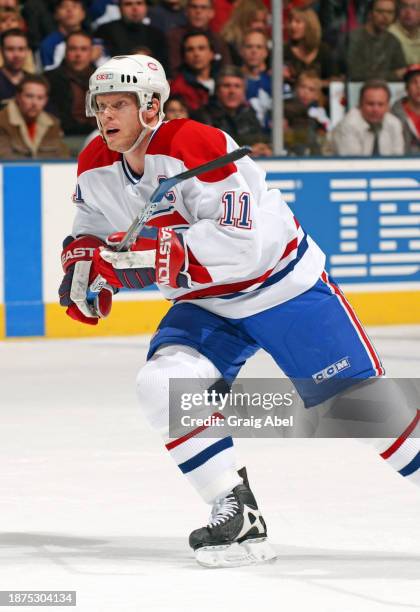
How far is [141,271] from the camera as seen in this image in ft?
9.93

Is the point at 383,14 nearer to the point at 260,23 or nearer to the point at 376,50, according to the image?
the point at 376,50

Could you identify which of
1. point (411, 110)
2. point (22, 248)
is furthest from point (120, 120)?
point (411, 110)

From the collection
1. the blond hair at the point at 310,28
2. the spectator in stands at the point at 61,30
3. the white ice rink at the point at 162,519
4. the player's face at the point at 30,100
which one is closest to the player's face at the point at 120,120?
the white ice rink at the point at 162,519

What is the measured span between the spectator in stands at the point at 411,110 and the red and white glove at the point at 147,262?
503 cm

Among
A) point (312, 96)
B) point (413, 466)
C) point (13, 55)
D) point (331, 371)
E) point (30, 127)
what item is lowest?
point (413, 466)

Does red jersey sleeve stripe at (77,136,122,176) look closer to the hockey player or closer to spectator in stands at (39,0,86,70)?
the hockey player

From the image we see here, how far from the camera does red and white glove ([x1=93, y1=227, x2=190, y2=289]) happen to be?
2.97 meters

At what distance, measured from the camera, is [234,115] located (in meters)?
7.71

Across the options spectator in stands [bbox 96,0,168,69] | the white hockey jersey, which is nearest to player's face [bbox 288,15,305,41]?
spectator in stands [bbox 96,0,168,69]

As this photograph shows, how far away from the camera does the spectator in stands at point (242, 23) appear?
799cm

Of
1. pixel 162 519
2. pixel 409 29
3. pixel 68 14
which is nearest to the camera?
pixel 162 519

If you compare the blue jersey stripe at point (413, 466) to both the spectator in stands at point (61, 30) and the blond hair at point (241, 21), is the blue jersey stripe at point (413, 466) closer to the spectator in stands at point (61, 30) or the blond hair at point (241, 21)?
the spectator in stands at point (61, 30)

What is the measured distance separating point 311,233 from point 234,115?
2.51 feet

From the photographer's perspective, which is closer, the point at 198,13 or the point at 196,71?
the point at 196,71
